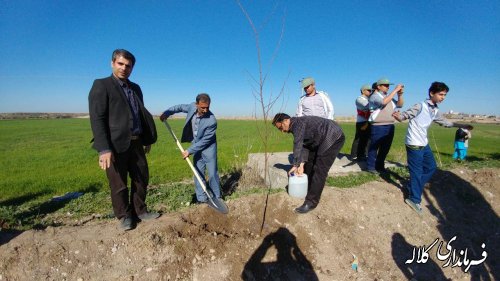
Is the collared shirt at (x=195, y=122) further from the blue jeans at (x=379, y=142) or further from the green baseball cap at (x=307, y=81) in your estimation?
the blue jeans at (x=379, y=142)

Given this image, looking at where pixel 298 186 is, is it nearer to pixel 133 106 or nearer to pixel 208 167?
pixel 208 167

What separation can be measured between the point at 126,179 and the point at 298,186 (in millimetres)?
2434

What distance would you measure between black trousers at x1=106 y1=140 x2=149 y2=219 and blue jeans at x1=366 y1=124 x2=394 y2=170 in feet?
14.0

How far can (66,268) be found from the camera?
2.65m

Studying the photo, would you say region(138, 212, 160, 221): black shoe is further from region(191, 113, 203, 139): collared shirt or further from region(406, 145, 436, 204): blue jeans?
region(406, 145, 436, 204): blue jeans

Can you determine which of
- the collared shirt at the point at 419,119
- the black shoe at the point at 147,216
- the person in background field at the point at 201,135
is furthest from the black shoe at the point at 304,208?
the black shoe at the point at 147,216

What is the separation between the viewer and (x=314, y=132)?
3725 mm

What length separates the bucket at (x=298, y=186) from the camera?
4.11 meters

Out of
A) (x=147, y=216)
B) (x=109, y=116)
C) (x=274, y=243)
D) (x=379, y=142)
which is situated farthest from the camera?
(x=379, y=142)

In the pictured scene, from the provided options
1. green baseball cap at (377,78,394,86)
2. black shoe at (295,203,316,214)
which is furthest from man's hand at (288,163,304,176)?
green baseball cap at (377,78,394,86)

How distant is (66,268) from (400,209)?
4652mm

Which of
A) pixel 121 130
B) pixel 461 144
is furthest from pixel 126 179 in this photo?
pixel 461 144

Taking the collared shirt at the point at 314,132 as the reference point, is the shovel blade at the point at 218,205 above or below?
below

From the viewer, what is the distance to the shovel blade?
3754mm
